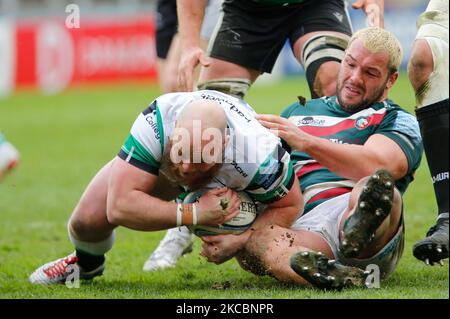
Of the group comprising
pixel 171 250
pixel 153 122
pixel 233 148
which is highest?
pixel 153 122

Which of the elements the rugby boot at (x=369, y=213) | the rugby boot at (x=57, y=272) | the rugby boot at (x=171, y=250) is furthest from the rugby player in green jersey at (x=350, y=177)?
the rugby boot at (x=171, y=250)

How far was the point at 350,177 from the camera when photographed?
197 inches

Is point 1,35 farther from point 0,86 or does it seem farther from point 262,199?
point 262,199

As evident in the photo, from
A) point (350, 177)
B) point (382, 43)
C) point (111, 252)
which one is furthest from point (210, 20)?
point (350, 177)

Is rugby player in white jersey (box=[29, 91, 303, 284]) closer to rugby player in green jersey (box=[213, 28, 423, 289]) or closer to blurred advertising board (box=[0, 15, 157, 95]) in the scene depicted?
rugby player in green jersey (box=[213, 28, 423, 289])

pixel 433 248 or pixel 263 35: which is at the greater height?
pixel 263 35

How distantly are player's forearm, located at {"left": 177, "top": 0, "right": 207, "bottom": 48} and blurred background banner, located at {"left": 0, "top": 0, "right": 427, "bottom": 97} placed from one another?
16556 mm

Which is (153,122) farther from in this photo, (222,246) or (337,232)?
(337,232)

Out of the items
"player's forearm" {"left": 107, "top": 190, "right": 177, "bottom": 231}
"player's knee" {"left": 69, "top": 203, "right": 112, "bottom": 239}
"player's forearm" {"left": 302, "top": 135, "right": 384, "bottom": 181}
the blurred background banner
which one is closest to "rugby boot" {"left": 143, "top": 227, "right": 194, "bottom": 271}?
"player's knee" {"left": 69, "top": 203, "right": 112, "bottom": 239}

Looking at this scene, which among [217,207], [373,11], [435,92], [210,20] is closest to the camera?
[217,207]

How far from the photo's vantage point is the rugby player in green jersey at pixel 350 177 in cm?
460

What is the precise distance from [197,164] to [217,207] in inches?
11.2

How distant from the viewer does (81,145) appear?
539 inches
